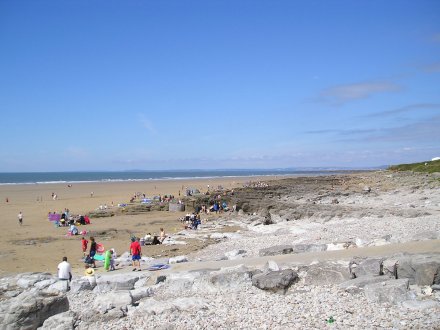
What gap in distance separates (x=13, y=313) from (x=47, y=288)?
438 centimetres

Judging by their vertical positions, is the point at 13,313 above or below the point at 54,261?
above

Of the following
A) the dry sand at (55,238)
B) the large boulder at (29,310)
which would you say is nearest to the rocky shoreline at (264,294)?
the large boulder at (29,310)

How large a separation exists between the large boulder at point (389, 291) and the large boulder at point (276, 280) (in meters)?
1.95

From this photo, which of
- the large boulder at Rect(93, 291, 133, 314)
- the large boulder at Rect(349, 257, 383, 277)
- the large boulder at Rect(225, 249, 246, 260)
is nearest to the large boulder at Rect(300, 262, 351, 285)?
the large boulder at Rect(349, 257, 383, 277)

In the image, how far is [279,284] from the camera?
996 cm

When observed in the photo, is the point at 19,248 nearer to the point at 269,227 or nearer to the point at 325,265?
the point at 269,227

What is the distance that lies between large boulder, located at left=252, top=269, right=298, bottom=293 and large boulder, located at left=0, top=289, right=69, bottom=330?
4978mm

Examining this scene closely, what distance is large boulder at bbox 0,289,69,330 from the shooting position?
8.25 metres

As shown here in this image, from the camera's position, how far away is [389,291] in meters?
8.55

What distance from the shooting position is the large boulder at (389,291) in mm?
8375

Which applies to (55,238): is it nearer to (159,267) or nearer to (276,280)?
(159,267)

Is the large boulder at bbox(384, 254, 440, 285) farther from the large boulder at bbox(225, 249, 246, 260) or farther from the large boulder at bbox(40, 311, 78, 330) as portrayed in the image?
the large boulder at bbox(40, 311, 78, 330)

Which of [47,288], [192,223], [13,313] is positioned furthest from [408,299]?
[192,223]

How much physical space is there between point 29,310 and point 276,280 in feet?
19.3
